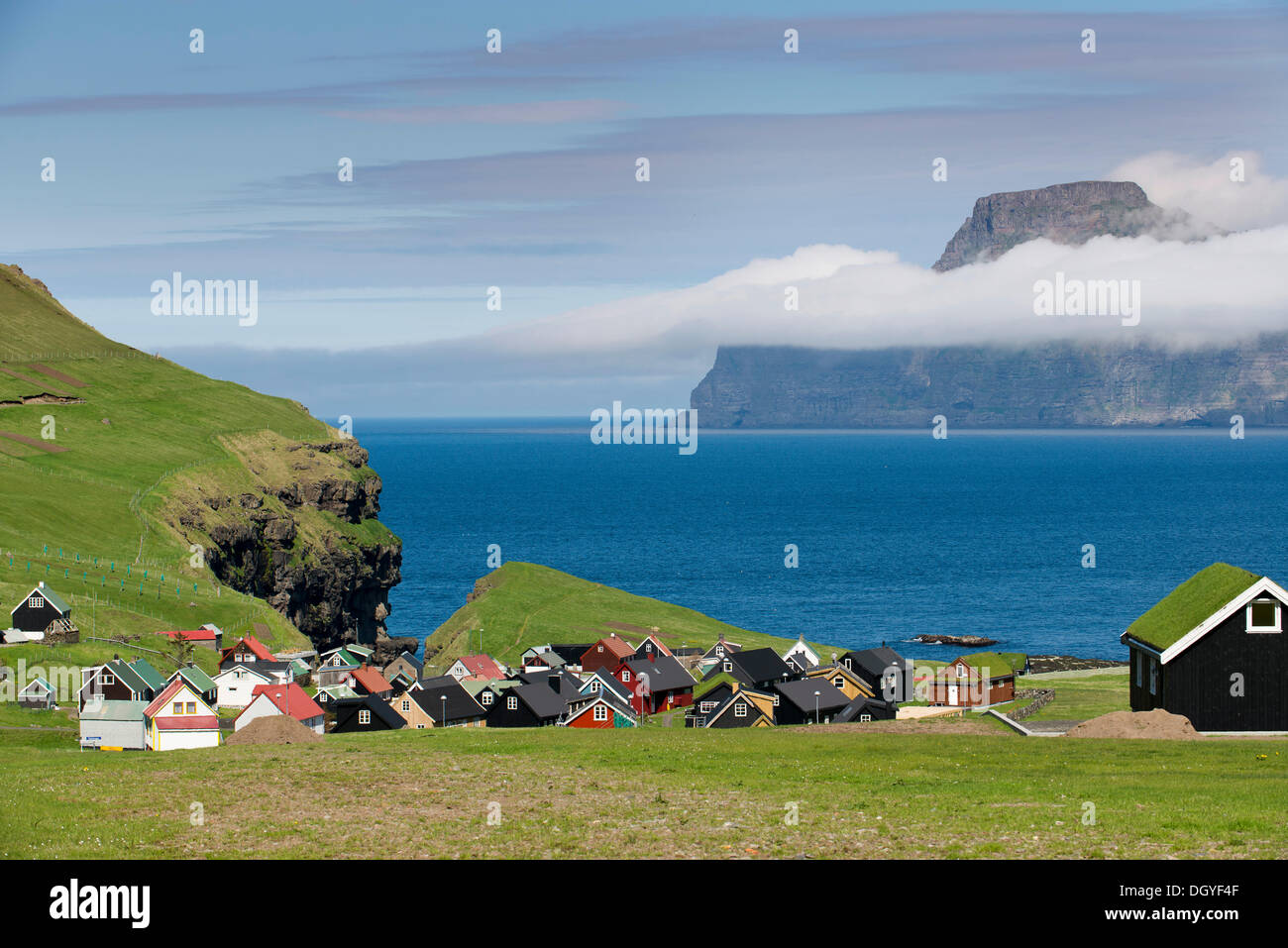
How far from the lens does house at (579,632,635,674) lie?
107m

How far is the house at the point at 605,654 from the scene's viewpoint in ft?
352

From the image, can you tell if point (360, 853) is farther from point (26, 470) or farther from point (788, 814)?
point (26, 470)

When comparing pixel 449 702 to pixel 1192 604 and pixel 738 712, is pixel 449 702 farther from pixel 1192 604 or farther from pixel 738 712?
pixel 1192 604

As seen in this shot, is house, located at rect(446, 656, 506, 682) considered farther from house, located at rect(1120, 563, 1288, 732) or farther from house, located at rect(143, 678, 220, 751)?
house, located at rect(1120, 563, 1288, 732)

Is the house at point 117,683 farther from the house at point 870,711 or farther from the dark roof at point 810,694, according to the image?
the house at point 870,711

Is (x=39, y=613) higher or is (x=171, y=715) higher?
(x=39, y=613)

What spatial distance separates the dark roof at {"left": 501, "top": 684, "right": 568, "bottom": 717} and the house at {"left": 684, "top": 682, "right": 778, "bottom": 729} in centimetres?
925

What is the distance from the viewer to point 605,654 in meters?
108

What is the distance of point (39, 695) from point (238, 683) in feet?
50.9

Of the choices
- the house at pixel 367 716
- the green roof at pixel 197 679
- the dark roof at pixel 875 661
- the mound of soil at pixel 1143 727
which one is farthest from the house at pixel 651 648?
the mound of soil at pixel 1143 727

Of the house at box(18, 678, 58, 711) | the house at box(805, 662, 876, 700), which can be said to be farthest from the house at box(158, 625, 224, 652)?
the house at box(805, 662, 876, 700)

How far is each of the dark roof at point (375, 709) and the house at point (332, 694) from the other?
2371mm

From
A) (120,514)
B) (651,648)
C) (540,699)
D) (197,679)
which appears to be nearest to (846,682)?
(651,648)

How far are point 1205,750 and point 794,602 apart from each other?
144409 mm
